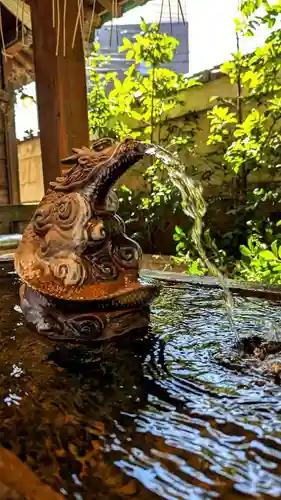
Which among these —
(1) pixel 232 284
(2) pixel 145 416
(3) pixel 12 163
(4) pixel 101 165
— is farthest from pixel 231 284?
(3) pixel 12 163

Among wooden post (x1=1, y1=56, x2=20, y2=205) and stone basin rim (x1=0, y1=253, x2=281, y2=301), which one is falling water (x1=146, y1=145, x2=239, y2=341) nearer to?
stone basin rim (x1=0, y1=253, x2=281, y2=301)

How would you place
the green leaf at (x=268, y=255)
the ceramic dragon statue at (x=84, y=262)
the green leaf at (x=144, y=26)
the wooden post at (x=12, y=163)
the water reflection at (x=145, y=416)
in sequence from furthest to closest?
the wooden post at (x=12, y=163) < the green leaf at (x=144, y=26) < the green leaf at (x=268, y=255) < the ceramic dragon statue at (x=84, y=262) < the water reflection at (x=145, y=416)

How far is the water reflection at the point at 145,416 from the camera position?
60 centimetres

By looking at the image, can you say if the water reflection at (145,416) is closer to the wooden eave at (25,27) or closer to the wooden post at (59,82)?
the wooden post at (59,82)

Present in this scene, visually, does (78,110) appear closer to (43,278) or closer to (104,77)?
(43,278)

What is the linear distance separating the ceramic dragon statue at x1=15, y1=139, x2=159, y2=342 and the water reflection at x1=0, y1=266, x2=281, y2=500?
6 centimetres

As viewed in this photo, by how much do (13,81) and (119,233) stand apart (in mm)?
6077

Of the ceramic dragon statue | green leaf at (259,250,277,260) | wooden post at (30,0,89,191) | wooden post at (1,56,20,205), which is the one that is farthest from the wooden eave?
the ceramic dragon statue

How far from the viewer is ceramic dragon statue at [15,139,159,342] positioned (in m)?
1.20

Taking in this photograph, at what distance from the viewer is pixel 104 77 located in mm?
6574

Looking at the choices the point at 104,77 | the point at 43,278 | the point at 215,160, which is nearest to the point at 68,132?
the point at 43,278

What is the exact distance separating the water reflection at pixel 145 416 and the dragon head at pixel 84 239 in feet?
0.45

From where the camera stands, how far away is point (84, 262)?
1.22 m

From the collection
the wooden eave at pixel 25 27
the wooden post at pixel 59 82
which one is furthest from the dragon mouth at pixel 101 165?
the wooden eave at pixel 25 27
